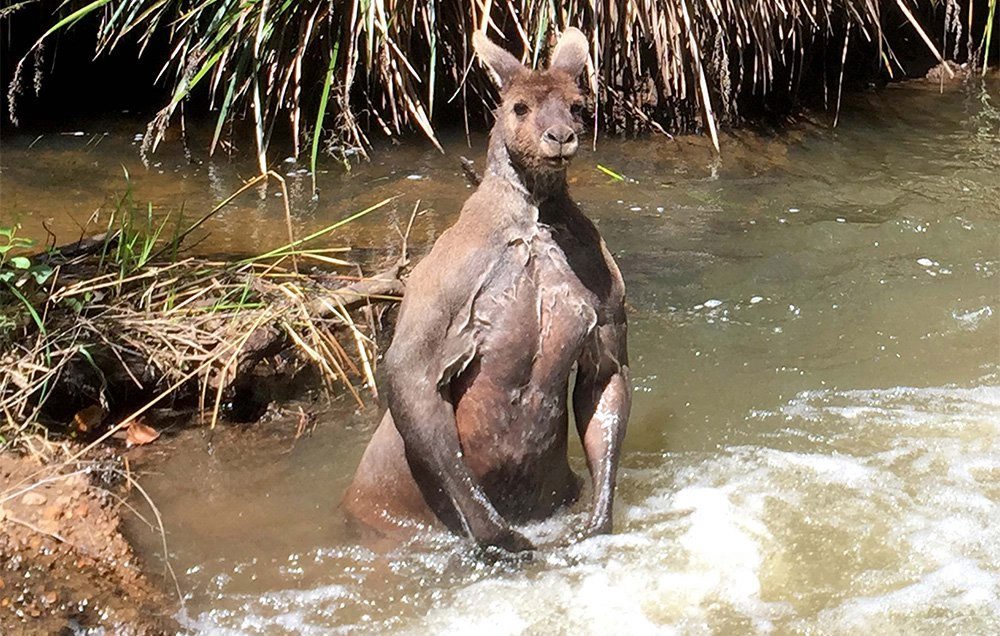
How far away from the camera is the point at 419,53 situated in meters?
8.00

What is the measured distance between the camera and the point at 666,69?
8.02m

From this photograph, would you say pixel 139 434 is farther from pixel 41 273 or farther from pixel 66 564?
pixel 66 564

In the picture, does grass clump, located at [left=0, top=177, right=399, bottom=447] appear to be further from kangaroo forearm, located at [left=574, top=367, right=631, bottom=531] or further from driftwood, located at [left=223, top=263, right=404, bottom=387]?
kangaroo forearm, located at [left=574, top=367, right=631, bottom=531]

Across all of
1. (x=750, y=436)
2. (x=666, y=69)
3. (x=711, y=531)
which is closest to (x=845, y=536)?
(x=711, y=531)

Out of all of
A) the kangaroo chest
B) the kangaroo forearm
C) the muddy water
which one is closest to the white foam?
the muddy water

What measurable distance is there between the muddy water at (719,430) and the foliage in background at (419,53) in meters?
0.37

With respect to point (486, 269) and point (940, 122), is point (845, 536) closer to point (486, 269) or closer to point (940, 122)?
point (486, 269)

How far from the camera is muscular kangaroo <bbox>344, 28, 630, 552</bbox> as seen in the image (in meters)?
3.94

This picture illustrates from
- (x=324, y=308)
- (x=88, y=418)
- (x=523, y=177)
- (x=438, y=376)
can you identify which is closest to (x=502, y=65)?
(x=523, y=177)

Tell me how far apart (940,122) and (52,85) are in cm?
653

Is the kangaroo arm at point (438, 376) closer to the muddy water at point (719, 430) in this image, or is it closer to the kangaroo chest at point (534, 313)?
the kangaroo chest at point (534, 313)

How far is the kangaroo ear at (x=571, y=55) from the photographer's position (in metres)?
4.12

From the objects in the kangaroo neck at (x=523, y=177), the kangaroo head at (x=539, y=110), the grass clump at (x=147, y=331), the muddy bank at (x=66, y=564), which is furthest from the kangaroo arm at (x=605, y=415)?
the muddy bank at (x=66, y=564)

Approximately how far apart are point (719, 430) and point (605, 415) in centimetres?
103
